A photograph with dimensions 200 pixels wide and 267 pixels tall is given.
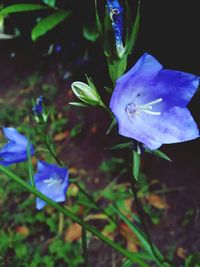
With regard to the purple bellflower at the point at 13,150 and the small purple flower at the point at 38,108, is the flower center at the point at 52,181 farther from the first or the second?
the small purple flower at the point at 38,108

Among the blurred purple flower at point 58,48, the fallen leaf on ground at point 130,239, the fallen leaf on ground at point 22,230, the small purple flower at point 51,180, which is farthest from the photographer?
the blurred purple flower at point 58,48

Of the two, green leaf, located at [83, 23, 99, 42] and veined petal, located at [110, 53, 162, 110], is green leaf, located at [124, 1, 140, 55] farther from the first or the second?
green leaf, located at [83, 23, 99, 42]

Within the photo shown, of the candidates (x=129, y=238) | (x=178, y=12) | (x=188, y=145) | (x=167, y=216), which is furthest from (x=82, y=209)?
(x=178, y=12)

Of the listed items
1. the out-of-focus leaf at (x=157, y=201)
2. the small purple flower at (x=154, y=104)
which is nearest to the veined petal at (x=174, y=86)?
the small purple flower at (x=154, y=104)

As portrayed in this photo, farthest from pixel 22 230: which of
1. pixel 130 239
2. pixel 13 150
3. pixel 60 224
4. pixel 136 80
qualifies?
pixel 136 80

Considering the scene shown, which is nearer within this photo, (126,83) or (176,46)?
(126,83)

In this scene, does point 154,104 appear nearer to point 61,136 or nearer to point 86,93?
point 86,93

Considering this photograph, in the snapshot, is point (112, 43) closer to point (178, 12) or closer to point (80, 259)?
point (178, 12)
